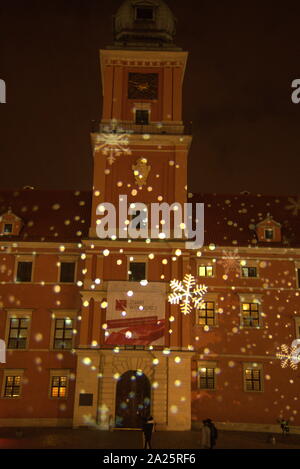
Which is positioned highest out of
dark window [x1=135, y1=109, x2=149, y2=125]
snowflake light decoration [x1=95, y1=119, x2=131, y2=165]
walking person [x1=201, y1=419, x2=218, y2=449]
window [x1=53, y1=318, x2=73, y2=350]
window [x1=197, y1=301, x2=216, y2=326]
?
dark window [x1=135, y1=109, x2=149, y2=125]

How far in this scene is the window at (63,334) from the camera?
2777cm

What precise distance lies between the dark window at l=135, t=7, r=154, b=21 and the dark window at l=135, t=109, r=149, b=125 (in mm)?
6649

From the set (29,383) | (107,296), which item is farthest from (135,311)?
(29,383)

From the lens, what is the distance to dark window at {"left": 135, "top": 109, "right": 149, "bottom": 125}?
29938 millimetres

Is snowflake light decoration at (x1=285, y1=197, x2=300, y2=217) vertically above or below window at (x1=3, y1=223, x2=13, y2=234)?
above

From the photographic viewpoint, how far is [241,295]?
2845 centimetres

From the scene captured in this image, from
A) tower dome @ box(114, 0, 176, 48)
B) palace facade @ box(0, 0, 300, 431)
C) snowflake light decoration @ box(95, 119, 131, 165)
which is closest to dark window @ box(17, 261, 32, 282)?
palace facade @ box(0, 0, 300, 431)

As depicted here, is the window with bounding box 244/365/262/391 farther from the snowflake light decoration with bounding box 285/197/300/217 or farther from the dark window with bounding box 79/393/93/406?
the snowflake light decoration with bounding box 285/197/300/217

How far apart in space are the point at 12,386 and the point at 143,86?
18745 mm

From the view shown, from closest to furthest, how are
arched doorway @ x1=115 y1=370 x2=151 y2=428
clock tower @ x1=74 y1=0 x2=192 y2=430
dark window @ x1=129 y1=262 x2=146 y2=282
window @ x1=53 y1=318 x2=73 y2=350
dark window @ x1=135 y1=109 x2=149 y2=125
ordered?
arched doorway @ x1=115 y1=370 x2=151 y2=428, clock tower @ x1=74 y1=0 x2=192 y2=430, dark window @ x1=129 y1=262 x2=146 y2=282, window @ x1=53 y1=318 x2=73 y2=350, dark window @ x1=135 y1=109 x2=149 y2=125

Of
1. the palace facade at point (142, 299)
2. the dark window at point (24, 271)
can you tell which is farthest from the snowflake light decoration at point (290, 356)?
the dark window at point (24, 271)

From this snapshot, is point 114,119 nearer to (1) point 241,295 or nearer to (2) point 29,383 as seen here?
(1) point 241,295

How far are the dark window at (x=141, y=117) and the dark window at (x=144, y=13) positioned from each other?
665 cm

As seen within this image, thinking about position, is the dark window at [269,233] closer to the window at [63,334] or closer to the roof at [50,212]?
the roof at [50,212]
